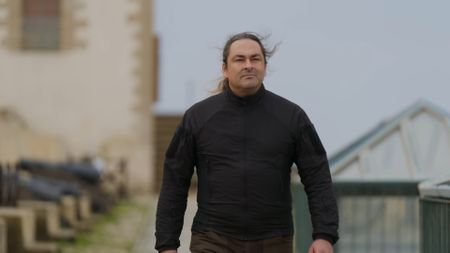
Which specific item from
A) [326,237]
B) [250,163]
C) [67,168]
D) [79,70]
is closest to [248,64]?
[250,163]

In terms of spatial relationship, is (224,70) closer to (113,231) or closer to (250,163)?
(250,163)

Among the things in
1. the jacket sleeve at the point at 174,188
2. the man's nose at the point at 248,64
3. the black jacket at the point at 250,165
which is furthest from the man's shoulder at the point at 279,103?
the jacket sleeve at the point at 174,188

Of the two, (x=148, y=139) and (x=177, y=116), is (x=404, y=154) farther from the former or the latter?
(x=177, y=116)

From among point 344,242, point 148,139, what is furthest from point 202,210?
point 148,139

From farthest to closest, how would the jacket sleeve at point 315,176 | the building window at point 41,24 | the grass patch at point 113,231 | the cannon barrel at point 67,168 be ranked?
the building window at point 41,24 → the cannon barrel at point 67,168 → the grass patch at point 113,231 → the jacket sleeve at point 315,176

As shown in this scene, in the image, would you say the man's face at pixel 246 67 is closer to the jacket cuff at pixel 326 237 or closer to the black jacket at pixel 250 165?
the black jacket at pixel 250 165

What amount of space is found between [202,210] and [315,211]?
475mm

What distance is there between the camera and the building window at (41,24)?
32.5 meters

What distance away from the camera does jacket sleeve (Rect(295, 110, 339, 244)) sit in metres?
5.58

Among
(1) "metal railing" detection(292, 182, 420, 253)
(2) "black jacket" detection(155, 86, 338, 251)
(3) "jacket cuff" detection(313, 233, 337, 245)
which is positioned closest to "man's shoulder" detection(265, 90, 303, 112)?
(2) "black jacket" detection(155, 86, 338, 251)

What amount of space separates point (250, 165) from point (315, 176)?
283mm

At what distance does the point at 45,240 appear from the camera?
1533 cm

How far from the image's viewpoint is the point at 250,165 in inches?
220

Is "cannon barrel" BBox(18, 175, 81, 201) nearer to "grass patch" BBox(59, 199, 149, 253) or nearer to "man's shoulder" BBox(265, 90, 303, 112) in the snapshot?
"grass patch" BBox(59, 199, 149, 253)
